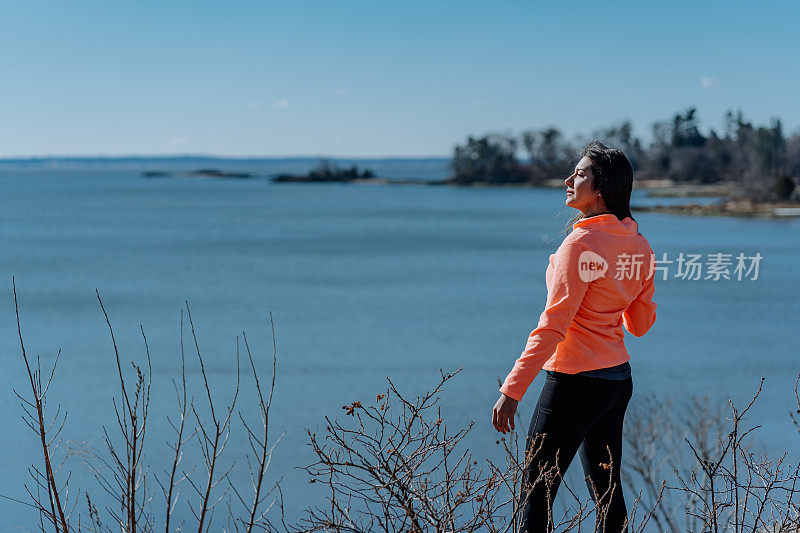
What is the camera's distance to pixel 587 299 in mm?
2025

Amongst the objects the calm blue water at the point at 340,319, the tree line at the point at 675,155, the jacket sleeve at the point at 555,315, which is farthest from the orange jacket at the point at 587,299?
the tree line at the point at 675,155

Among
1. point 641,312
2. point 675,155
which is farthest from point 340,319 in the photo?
point 675,155

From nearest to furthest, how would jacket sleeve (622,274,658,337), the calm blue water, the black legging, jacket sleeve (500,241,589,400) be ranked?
jacket sleeve (500,241,589,400) < the black legging < jacket sleeve (622,274,658,337) < the calm blue water

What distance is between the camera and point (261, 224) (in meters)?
32.9

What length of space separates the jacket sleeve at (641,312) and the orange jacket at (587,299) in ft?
0.19

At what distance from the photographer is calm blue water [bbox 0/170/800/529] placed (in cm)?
731

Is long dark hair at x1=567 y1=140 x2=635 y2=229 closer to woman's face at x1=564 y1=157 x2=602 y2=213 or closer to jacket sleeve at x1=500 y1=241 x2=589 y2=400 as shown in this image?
woman's face at x1=564 y1=157 x2=602 y2=213

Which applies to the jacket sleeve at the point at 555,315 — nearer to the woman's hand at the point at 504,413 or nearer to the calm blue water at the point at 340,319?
the woman's hand at the point at 504,413

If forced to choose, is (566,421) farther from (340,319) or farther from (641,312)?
(340,319)

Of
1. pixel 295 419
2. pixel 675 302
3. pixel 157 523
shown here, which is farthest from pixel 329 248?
pixel 157 523

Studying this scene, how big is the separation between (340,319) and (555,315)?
10387 millimetres

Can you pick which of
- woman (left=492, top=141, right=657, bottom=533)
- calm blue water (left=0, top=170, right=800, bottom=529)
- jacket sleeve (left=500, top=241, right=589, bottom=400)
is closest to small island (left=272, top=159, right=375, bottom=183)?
calm blue water (left=0, top=170, right=800, bottom=529)

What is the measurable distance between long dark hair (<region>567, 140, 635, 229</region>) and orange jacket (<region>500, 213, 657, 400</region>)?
0.05 m

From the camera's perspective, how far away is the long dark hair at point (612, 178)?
6.75 feet
